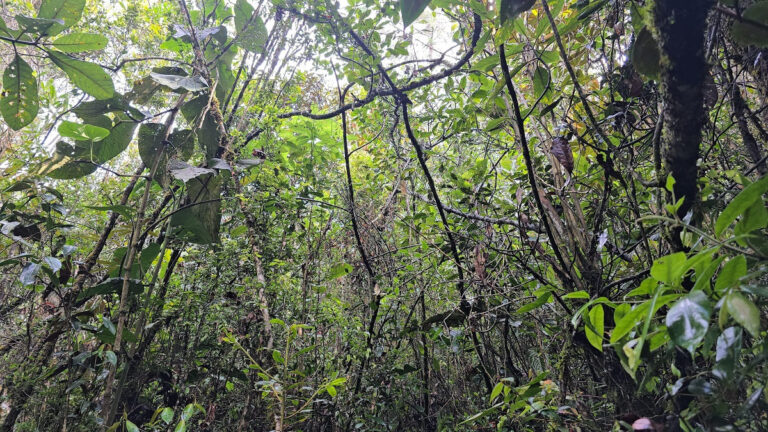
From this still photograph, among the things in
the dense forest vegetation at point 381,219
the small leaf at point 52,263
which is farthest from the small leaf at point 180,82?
the small leaf at point 52,263

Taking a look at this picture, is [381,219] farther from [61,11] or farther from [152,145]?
[61,11]

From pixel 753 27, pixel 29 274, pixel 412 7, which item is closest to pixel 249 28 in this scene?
pixel 29 274

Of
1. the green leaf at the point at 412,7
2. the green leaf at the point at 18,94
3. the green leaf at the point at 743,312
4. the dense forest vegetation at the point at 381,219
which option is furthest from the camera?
the green leaf at the point at 18,94

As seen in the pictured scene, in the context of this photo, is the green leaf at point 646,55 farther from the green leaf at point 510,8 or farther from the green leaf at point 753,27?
the green leaf at point 510,8

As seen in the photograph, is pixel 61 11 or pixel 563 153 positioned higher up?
pixel 61 11

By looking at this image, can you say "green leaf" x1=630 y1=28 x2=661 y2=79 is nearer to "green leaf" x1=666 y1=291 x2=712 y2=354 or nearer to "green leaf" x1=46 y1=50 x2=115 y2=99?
"green leaf" x1=666 y1=291 x2=712 y2=354

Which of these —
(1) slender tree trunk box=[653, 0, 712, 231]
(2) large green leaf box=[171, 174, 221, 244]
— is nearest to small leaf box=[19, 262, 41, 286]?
(2) large green leaf box=[171, 174, 221, 244]

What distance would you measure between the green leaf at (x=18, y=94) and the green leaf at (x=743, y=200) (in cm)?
172

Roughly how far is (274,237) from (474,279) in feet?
2.99

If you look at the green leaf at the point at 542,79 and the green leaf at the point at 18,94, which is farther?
the green leaf at the point at 18,94

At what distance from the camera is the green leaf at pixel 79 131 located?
1.31 m

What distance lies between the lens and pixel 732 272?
1.31ft

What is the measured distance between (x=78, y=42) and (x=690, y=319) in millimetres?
1554

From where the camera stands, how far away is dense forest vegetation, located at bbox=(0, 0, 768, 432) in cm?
88
